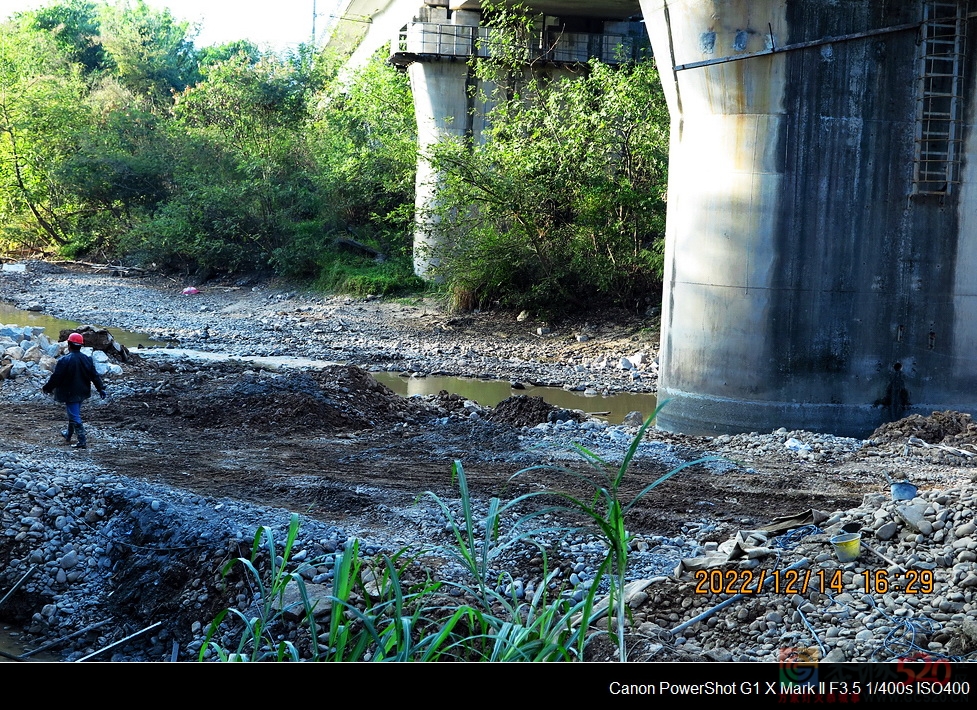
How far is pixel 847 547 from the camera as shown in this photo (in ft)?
21.2

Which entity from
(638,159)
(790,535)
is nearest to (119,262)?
(638,159)

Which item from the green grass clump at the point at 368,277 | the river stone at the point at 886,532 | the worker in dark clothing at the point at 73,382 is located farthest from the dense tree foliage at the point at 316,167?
the river stone at the point at 886,532

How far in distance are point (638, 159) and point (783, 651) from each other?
1850cm

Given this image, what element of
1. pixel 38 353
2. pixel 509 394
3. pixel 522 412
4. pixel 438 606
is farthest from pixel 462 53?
pixel 438 606

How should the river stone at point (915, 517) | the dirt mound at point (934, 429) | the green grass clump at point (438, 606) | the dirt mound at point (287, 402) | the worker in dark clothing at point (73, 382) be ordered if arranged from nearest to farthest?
the green grass clump at point (438, 606) → the river stone at point (915, 517) → the worker in dark clothing at point (73, 382) → the dirt mound at point (934, 429) → the dirt mound at point (287, 402)

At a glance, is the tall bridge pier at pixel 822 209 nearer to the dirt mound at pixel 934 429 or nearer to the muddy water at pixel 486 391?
the dirt mound at pixel 934 429

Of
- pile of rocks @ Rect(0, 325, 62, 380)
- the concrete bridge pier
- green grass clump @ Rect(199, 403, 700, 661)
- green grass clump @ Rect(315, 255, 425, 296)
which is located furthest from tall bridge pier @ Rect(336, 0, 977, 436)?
green grass clump @ Rect(315, 255, 425, 296)

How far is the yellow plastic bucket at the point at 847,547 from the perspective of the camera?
6.41 m

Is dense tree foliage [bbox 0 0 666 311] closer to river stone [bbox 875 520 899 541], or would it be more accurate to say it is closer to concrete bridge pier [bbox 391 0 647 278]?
concrete bridge pier [bbox 391 0 647 278]

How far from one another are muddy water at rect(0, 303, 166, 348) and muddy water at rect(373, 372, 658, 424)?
6.78 meters

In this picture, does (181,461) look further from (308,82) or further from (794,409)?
(308,82)

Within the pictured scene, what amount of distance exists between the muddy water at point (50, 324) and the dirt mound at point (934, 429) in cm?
1552
